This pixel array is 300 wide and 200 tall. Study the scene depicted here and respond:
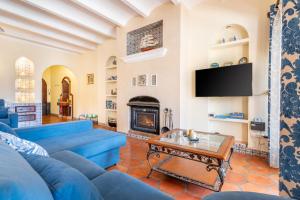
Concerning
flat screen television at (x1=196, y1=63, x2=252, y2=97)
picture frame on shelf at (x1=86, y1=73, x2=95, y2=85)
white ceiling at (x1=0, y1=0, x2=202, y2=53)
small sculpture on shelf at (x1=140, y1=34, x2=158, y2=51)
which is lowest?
flat screen television at (x1=196, y1=63, x2=252, y2=97)

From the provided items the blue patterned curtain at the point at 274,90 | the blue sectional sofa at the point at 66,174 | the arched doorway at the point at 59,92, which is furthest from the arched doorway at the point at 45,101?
the blue patterned curtain at the point at 274,90

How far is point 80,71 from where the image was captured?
278 inches

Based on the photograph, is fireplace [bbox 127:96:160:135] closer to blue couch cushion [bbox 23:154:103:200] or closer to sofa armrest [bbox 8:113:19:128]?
sofa armrest [bbox 8:113:19:128]

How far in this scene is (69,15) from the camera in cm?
394

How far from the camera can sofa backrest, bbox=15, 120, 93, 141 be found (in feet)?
7.16

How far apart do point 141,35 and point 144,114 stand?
2228mm

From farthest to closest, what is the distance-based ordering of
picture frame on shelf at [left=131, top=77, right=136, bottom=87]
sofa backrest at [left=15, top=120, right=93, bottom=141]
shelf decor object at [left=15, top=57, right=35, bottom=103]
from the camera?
shelf decor object at [left=15, top=57, right=35, bottom=103]
picture frame on shelf at [left=131, top=77, right=136, bottom=87]
sofa backrest at [left=15, top=120, right=93, bottom=141]

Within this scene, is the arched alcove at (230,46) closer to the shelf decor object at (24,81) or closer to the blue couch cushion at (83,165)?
the blue couch cushion at (83,165)

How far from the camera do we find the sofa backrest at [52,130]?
2.18 metres

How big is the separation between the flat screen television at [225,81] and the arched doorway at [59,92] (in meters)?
6.06

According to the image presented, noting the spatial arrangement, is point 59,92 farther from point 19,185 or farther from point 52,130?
point 19,185

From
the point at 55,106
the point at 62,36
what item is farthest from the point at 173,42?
the point at 55,106

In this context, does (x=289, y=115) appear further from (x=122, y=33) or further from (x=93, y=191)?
(x=122, y=33)

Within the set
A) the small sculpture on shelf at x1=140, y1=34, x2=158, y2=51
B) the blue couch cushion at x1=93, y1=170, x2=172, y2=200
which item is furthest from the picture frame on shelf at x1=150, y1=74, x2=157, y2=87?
the blue couch cushion at x1=93, y1=170, x2=172, y2=200
